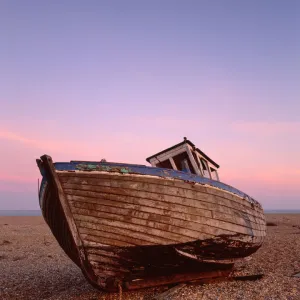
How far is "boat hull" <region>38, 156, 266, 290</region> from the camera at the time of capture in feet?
21.9

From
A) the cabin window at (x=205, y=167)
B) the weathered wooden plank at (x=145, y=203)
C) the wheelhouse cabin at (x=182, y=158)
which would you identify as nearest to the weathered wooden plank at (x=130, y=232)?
the weathered wooden plank at (x=145, y=203)

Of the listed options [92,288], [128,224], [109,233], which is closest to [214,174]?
[92,288]

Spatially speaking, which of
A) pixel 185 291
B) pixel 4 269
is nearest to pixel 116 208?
pixel 185 291

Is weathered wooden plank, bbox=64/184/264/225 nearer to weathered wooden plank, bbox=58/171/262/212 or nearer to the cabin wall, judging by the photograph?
weathered wooden plank, bbox=58/171/262/212

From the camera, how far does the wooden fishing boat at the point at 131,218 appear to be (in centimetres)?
668

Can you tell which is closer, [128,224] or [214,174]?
[128,224]

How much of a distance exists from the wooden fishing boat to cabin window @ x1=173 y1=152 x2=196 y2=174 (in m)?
1.89

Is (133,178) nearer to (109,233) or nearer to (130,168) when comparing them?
(130,168)

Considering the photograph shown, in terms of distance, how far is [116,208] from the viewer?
22.1 ft

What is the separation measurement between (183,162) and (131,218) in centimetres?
337

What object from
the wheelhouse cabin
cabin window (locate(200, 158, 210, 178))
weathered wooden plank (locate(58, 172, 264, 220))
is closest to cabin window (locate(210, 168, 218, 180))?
cabin window (locate(200, 158, 210, 178))

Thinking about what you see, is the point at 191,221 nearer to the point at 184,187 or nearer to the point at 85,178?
the point at 184,187

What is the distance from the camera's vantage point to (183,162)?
9.66 meters

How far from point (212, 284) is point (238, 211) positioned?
1.90m
